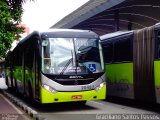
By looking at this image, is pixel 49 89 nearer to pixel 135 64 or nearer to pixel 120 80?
pixel 135 64

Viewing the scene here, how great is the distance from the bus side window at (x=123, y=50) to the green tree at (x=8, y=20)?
735cm

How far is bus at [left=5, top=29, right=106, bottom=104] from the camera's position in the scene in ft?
48.5

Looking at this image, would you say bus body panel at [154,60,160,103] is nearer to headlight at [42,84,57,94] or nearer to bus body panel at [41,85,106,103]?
bus body panel at [41,85,106,103]

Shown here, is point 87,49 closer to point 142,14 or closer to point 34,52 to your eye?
point 34,52

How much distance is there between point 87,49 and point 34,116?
11.9 feet

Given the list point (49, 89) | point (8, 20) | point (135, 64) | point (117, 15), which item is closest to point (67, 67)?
point (49, 89)

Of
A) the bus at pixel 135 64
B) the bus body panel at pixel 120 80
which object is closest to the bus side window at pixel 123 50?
the bus at pixel 135 64

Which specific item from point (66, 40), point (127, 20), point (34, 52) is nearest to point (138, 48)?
point (66, 40)

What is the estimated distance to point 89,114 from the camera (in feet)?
46.6

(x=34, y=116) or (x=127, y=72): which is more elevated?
(x=127, y=72)

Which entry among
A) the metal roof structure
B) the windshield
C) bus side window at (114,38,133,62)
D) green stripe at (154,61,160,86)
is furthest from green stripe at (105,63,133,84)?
the metal roof structure

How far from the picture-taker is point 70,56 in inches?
600

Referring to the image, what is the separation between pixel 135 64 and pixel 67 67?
8.16 feet

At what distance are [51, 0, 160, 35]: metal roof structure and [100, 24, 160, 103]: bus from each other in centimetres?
779
